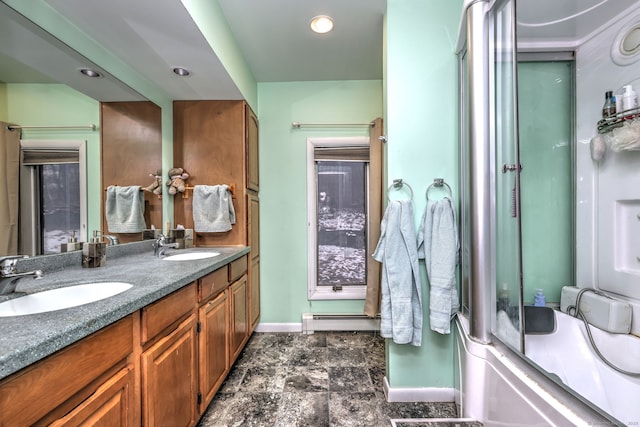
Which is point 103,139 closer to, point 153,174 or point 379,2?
point 153,174

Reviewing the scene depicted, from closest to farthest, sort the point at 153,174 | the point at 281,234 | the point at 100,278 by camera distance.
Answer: the point at 100,278 → the point at 153,174 → the point at 281,234

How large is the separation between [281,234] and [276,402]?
4.46ft

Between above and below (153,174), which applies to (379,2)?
above

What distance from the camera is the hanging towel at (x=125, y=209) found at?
1539 millimetres

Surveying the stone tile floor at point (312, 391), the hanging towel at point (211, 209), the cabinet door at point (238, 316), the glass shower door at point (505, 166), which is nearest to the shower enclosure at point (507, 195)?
the glass shower door at point (505, 166)

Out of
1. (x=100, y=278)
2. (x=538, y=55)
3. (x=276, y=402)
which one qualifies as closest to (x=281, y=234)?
(x=276, y=402)

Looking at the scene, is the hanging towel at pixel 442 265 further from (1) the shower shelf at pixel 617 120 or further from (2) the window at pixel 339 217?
(2) the window at pixel 339 217

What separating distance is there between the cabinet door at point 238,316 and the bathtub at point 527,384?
1404mm

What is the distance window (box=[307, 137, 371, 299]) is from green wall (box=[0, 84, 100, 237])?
5.21 ft

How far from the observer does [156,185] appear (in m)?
1.91

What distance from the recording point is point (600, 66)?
1409mm

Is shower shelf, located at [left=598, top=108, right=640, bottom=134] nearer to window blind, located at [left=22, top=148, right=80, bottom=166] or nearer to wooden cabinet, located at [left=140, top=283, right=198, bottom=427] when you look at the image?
wooden cabinet, located at [left=140, top=283, right=198, bottom=427]

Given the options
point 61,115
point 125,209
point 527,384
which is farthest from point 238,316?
point 527,384

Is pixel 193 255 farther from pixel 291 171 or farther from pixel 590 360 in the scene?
pixel 590 360
